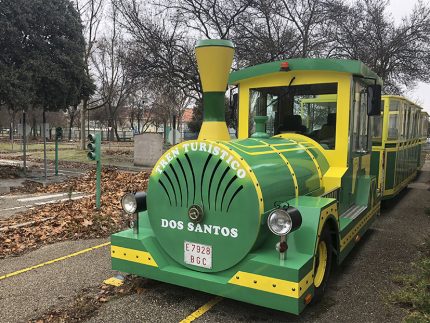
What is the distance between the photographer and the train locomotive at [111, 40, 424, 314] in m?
3.27

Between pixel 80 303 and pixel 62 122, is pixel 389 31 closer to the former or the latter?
pixel 80 303

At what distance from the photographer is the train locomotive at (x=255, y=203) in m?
3.27

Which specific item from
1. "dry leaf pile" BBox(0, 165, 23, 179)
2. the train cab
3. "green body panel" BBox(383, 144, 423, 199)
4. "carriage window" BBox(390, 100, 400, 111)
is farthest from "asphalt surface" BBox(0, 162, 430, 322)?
"dry leaf pile" BBox(0, 165, 23, 179)

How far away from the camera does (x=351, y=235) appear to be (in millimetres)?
4691

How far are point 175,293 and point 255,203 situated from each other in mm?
1446

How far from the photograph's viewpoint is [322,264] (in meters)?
3.88

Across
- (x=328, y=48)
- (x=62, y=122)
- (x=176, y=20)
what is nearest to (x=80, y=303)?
(x=176, y=20)

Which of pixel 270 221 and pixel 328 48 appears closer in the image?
pixel 270 221

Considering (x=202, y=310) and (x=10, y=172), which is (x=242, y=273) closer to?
(x=202, y=310)

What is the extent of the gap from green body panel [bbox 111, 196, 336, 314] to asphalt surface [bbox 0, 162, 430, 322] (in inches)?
12.5

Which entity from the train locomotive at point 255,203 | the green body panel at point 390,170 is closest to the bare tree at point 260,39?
the green body panel at point 390,170

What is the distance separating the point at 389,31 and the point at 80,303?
68.5ft

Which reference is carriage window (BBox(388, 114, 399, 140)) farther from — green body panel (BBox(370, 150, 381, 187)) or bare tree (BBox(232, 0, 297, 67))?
bare tree (BBox(232, 0, 297, 67))

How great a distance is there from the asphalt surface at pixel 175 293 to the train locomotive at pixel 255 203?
0.97ft
